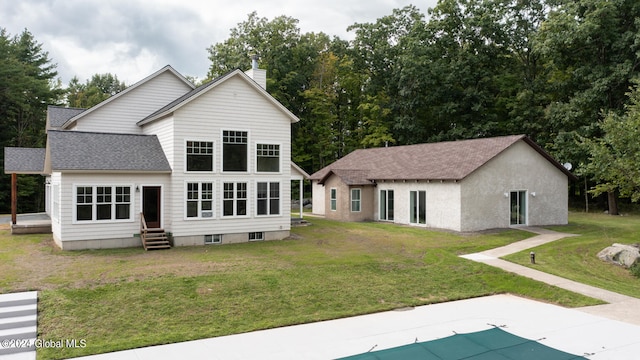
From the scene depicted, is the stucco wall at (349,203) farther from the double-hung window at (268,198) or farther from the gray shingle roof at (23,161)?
the gray shingle roof at (23,161)

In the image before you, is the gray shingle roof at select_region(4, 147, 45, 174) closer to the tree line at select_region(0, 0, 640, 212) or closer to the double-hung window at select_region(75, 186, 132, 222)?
the double-hung window at select_region(75, 186, 132, 222)

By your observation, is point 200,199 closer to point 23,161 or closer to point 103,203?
point 103,203

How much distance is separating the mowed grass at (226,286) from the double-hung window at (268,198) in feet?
6.36

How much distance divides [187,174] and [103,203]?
3269 millimetres

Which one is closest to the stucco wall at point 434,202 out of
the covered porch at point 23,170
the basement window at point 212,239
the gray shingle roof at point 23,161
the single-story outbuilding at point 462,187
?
the single-story outbuilding at point 462,187

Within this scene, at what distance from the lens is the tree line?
102 feet

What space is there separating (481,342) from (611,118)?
1431cm

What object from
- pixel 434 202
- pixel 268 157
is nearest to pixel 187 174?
pixel 268 157

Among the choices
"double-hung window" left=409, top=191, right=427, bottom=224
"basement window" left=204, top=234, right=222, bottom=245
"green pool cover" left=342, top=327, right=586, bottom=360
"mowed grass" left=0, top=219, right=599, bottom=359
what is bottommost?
"green pool cover" left=342, top=327, right=586, bottom=360

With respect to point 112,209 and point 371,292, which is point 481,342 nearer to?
point 371,292

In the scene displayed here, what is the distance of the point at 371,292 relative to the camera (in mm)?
11781

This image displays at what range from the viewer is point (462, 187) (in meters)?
21.2

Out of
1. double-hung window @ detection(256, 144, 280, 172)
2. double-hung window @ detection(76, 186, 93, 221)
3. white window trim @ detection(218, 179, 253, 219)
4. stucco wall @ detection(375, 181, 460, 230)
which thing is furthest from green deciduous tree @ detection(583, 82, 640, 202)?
double-hung window @ detection(76, 186, 93, 221)

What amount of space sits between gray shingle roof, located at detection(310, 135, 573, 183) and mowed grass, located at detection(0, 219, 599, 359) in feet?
17.8
